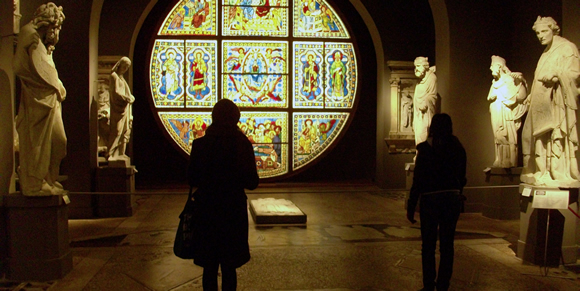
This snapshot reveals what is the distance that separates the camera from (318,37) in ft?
38.2

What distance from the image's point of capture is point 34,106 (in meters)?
4.47

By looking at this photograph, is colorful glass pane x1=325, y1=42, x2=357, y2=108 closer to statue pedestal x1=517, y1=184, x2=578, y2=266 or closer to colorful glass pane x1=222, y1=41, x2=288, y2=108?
colorful glass pane x1=222, y1=41, x2=288, y2=108

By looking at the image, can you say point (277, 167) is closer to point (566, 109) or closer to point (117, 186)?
point (117, 186)

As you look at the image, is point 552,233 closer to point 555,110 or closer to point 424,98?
point 555,110

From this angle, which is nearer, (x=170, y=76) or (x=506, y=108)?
(x=506, y=108)

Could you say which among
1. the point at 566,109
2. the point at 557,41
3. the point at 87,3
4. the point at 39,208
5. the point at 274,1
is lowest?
the point at 39,208

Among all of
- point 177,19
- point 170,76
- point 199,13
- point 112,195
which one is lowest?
point 112,195

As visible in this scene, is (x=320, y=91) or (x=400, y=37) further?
(x=320, y=91)

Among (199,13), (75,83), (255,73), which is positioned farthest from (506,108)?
(199,13)

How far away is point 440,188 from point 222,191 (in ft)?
5.29

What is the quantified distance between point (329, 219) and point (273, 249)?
2083mm

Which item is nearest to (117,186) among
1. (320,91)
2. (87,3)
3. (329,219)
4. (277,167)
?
(87,3)

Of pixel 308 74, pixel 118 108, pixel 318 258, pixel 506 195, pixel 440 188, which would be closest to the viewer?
pixel 440 188

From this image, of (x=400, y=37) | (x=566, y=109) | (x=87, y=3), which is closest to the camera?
(x=566, y=109)
